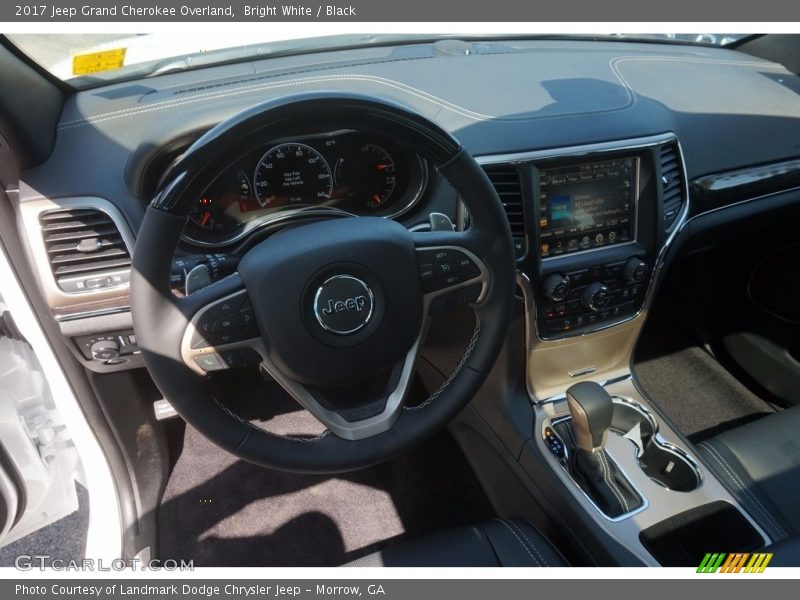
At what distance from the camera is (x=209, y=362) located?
1.06m

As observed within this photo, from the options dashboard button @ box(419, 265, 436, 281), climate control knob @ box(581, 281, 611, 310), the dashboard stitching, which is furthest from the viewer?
climate control knob @ box(581, 281, 611, 310)

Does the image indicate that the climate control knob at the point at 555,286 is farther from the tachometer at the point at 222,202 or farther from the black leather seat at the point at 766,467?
the tachometer at the point at 222,202

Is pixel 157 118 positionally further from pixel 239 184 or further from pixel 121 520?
pixel 121 520

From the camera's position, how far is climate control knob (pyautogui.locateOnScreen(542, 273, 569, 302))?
161cm

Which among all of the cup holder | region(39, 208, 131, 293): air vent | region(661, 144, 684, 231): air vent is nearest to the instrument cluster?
region(39, 208, 131, 293): air vent

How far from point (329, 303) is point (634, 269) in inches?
39.3

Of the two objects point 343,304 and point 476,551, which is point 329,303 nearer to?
point 343,304

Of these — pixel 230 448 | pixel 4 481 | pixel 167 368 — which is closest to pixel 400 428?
pixel 230 448

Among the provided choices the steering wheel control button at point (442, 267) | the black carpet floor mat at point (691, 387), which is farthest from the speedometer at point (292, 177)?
the black carpet floor mat at point (691, 387)

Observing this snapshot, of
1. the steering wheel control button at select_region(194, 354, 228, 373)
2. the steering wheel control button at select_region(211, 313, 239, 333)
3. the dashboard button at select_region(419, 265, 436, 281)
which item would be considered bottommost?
the steering wheel control button at select_region(194, 354, 228, 373)

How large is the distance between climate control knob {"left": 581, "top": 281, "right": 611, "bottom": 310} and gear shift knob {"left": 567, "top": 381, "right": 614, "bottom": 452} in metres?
0.23

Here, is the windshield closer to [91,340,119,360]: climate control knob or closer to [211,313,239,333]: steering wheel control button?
[91,340,119,360]: climate control knob

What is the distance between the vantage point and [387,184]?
1.48m

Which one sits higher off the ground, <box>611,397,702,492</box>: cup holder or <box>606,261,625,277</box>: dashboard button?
<box>606,261,625,277</box>: dashboard button
